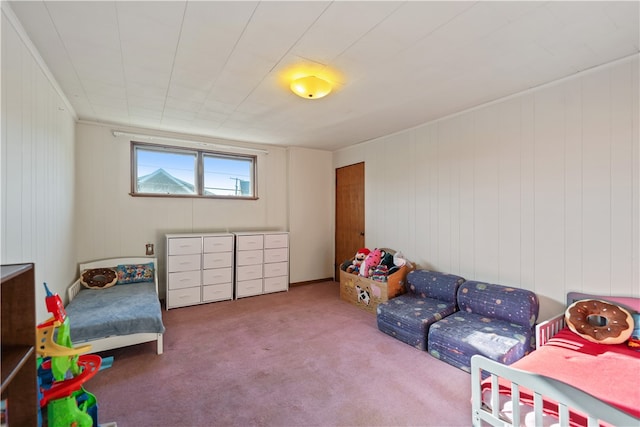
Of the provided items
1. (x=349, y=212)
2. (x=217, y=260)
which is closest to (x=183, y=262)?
(x=217, y=260)

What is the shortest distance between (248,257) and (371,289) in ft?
6.05

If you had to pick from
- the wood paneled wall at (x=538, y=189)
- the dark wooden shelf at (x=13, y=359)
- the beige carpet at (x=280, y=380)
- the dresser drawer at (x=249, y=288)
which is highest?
the wood paneled wall at (x=538, y=189)

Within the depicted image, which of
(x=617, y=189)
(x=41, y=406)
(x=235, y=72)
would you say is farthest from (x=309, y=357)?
(x=617, y=189)

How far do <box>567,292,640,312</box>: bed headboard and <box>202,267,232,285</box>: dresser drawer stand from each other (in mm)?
3759

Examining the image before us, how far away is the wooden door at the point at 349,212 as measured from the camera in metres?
4.59

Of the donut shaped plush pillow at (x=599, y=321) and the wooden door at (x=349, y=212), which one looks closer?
the donut shaped plush pillow at (x=599, y=321)

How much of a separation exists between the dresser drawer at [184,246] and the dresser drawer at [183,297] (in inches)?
19.7

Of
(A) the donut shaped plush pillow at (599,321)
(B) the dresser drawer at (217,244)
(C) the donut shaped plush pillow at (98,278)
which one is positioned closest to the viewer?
(A) the donut shaped plush pillow at (599,321)

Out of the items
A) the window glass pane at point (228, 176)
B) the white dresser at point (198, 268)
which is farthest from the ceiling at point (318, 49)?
the white dresser at point (198, 268)

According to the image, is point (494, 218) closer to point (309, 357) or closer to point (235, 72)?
point (309, 357)

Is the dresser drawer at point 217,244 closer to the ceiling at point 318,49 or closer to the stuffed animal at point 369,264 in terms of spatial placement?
the ceiling at point 318,49

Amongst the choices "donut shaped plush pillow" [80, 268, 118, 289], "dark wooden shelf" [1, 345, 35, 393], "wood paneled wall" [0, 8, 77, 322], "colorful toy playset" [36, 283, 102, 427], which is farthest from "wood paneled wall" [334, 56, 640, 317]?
"donut shaped plush pillow" [80, 268, 118, 289]

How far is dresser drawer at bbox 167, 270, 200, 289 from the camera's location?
143 inches

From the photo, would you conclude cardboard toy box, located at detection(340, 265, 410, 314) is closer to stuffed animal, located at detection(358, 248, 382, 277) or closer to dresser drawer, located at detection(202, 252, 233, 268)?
stuffed animal, located at detection(358, 248, 382, 277)
